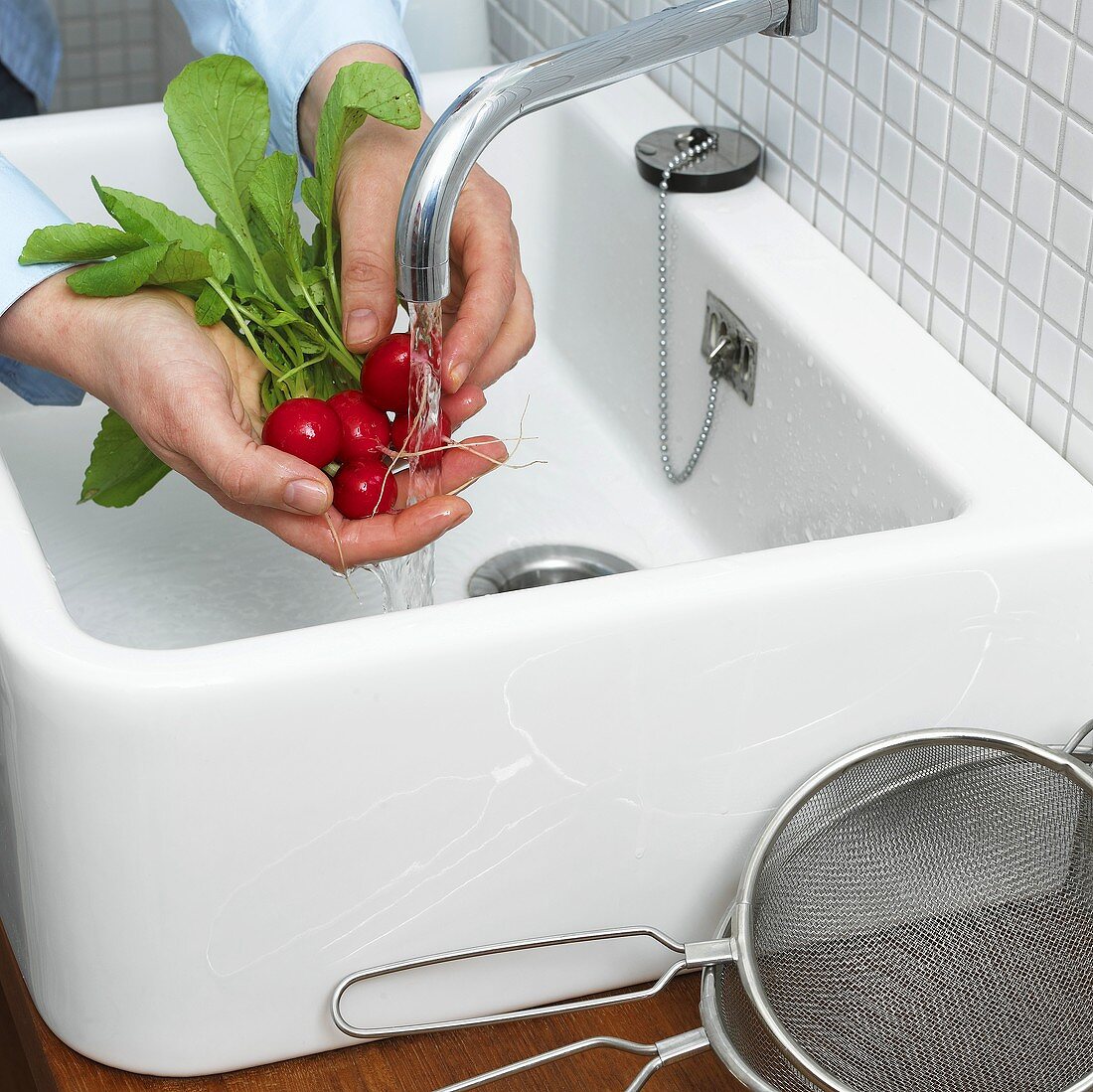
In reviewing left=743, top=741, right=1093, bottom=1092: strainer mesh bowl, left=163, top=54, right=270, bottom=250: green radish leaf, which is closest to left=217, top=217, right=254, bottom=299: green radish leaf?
left=163, top=54, right=270, bottom=250: green radish leaf

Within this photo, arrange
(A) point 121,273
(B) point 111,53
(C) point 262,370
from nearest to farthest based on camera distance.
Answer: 1. (A) point 121,273
2. (C) point 262,370
3. (B) point 111,53

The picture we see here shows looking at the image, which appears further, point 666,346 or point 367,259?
point 666,346

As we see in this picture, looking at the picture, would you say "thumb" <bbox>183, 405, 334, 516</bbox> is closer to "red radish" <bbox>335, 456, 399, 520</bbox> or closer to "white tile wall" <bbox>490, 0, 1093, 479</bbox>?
"red radish" <bbox>335, 456, 399, 520</bbox>

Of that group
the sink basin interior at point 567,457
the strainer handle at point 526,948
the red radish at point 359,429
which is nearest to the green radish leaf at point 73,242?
the red radish at point 359,429

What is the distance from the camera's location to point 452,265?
770 millimetres

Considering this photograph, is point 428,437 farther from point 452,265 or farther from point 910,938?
point 910,938

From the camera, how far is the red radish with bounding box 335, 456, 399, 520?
2.21 feet

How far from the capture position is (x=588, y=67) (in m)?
0.60

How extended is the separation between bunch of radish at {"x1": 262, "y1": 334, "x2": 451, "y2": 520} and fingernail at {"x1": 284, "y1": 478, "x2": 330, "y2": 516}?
0.20 ft

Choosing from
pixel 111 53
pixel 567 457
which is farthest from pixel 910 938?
pixel 111 53

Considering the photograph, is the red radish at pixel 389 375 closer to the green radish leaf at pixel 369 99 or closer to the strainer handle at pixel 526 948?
the green radish leaf at pixel 369 99

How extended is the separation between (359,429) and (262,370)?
0.28 feet

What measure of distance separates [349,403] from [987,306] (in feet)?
0.97

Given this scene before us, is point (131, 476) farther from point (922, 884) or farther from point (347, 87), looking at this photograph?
point (922, 884)
